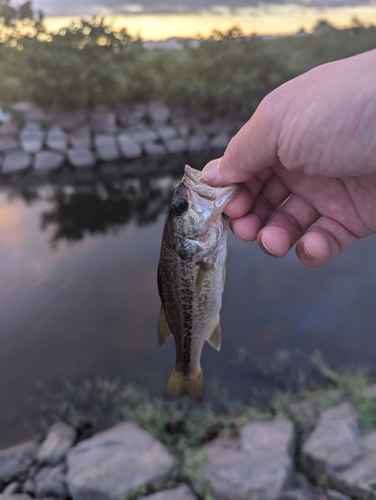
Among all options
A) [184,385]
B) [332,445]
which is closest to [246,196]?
[184,385]

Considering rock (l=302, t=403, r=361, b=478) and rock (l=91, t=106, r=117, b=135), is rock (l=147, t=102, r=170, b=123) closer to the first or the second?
rock (l=91, t=106, r=117, b=135)

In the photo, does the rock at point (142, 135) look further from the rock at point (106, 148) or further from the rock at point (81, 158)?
the rock at point (81, 158)

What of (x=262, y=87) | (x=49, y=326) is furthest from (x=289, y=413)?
(x=262, y=87)

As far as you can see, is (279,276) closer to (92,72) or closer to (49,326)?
(49,326)

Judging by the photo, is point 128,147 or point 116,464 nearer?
point 116,464

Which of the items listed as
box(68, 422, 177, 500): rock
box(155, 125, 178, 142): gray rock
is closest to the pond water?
box(68, 422, 177, 500): rock

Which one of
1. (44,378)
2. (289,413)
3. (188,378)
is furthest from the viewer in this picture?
(44,378)

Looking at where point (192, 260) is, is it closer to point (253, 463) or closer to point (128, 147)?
point (253, 463)
